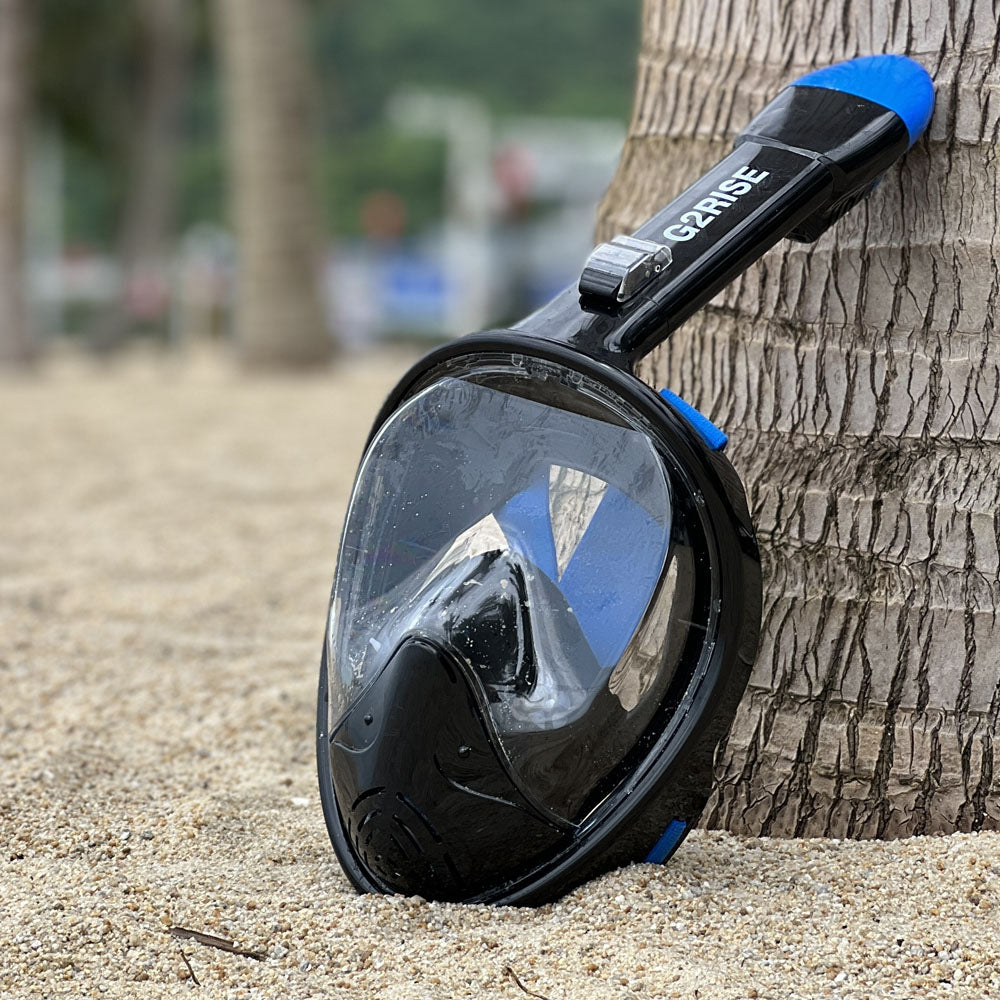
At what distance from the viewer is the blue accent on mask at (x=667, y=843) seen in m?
1.55

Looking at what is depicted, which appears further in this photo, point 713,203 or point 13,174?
point 13,174

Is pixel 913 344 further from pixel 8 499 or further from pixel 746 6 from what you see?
pixel 8 499

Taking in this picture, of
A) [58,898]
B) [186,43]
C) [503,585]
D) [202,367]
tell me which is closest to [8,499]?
[58,898]

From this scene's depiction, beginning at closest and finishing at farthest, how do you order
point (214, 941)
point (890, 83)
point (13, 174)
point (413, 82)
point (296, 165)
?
point (214, 941) < point (890, 83) < point (296, 165) < point (13, 174) < point (413, 82)

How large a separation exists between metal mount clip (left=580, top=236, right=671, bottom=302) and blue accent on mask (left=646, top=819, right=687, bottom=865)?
0.61 metres

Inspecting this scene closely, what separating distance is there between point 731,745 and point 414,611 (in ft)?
1.76

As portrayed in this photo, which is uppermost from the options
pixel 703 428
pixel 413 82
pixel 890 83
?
pixel 413 82

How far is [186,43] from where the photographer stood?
59.2ft

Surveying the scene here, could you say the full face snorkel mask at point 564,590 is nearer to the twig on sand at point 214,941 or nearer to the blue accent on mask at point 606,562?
the blue accent on mask at point 606,562

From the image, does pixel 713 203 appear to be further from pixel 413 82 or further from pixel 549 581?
pixel 413 82

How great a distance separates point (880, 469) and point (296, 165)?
7.30 metres

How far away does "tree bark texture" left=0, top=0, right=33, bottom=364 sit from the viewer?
9547 mm

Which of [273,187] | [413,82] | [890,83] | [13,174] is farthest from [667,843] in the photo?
[413,82]

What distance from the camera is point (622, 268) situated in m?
1.47
